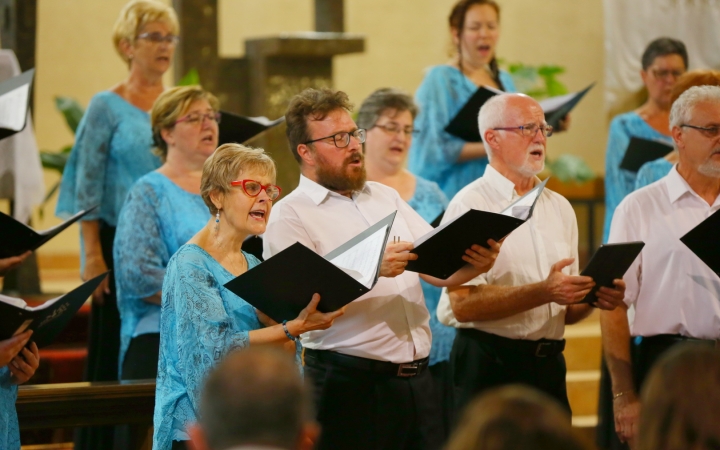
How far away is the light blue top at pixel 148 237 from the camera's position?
3.78 m

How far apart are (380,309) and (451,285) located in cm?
28

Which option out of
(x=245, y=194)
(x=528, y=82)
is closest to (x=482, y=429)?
(x=245, y=194)

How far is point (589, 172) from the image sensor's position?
8867 mm

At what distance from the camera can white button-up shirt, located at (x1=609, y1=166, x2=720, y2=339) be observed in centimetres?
352

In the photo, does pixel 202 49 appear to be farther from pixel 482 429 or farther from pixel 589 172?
pixel 482 429

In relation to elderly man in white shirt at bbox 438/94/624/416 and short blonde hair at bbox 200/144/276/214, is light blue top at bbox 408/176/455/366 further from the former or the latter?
short blonde hair at bbox 200/144/276/214

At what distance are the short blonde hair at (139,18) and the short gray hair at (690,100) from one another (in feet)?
7.20

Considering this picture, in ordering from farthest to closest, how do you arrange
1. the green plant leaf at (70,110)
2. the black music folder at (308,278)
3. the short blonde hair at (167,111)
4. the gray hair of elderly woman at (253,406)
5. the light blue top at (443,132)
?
1. the green plant leaf at (70,110)
2. the light blue top at (443,132)
3. the short blonde hair at (167,111)
4. the black music folder at (308,278)
5. the gray hair of elderly woman at (253,406)

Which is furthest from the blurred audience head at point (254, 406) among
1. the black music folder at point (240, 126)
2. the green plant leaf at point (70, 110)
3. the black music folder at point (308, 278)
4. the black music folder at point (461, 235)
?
the green plant leaf at point (70, 110)

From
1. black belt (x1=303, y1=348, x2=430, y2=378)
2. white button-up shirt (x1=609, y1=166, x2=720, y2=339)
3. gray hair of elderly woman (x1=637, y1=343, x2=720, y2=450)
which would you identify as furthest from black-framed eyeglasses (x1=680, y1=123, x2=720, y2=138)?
gray hair of elderly woman (x1=637, y1=343, x2=720, y2=450)

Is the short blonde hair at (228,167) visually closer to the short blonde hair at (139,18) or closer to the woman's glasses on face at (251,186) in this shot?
the woman's glasses on face at (251,186)

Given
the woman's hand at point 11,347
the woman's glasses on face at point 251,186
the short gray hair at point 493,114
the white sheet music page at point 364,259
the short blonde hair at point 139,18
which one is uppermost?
the short blonde hair at point 139,18

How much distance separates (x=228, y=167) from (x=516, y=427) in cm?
165

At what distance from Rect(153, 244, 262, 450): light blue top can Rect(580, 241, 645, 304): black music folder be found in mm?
1159
